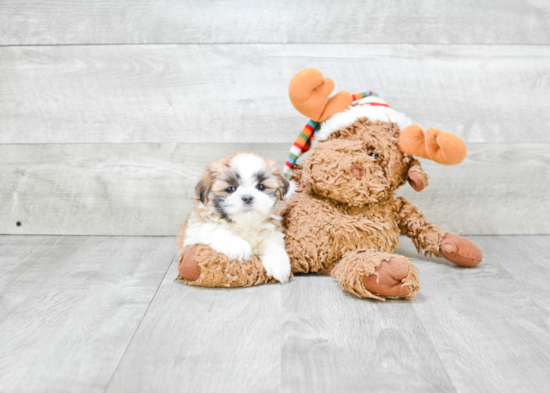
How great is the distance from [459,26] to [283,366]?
1.16m

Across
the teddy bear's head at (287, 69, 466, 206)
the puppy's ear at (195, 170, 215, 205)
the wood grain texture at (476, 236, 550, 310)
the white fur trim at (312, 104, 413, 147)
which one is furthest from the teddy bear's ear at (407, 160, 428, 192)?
the puppy's ear at (195, 170, 215, 205)

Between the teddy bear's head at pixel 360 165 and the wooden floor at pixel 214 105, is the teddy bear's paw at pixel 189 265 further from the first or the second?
the teddy bear's head at pixel 360 165

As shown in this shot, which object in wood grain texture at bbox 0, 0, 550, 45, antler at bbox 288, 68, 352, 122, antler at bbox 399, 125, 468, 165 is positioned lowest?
antler at bbox 399, 125, 468, 165

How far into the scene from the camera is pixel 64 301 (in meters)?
0.96

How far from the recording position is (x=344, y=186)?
1.01m

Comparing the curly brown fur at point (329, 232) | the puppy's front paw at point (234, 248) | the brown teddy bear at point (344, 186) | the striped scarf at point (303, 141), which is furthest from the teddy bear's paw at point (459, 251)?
the puppy's front paw at point (234, 248)

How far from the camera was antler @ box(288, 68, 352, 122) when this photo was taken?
101 cm

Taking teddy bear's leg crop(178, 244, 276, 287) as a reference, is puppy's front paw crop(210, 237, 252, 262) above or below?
above

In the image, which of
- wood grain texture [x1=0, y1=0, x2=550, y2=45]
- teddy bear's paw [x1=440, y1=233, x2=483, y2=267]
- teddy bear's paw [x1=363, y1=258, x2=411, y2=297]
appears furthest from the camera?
wood grain texture [x1=0, y1=0, x2=550, y2=45]

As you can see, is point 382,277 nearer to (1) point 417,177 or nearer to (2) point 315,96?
(1) point 417,177

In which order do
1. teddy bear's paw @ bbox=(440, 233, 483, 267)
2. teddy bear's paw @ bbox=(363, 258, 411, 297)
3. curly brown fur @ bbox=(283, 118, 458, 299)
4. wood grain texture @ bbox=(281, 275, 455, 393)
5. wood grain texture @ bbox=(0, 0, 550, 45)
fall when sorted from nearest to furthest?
wood grain texture @ bbox=(281, 275, 455, 393)
teddy bear's paw @ bbox=(363, 258, 411, 297)
curly brown fur @ bbox=(283, 118, 458, 299)
teddy bear's paw @ bbox=(440, 233, 483, 267)
wood grain texture @ bbox=(0, 0, 550, 45)

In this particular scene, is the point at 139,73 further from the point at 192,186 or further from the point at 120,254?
the point at 120,254

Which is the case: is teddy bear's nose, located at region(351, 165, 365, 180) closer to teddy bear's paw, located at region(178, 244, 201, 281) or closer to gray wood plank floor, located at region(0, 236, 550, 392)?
gray wood plank floor, located at region(0, 236, 550, 392)

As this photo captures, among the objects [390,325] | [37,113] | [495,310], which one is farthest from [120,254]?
[495,310]
